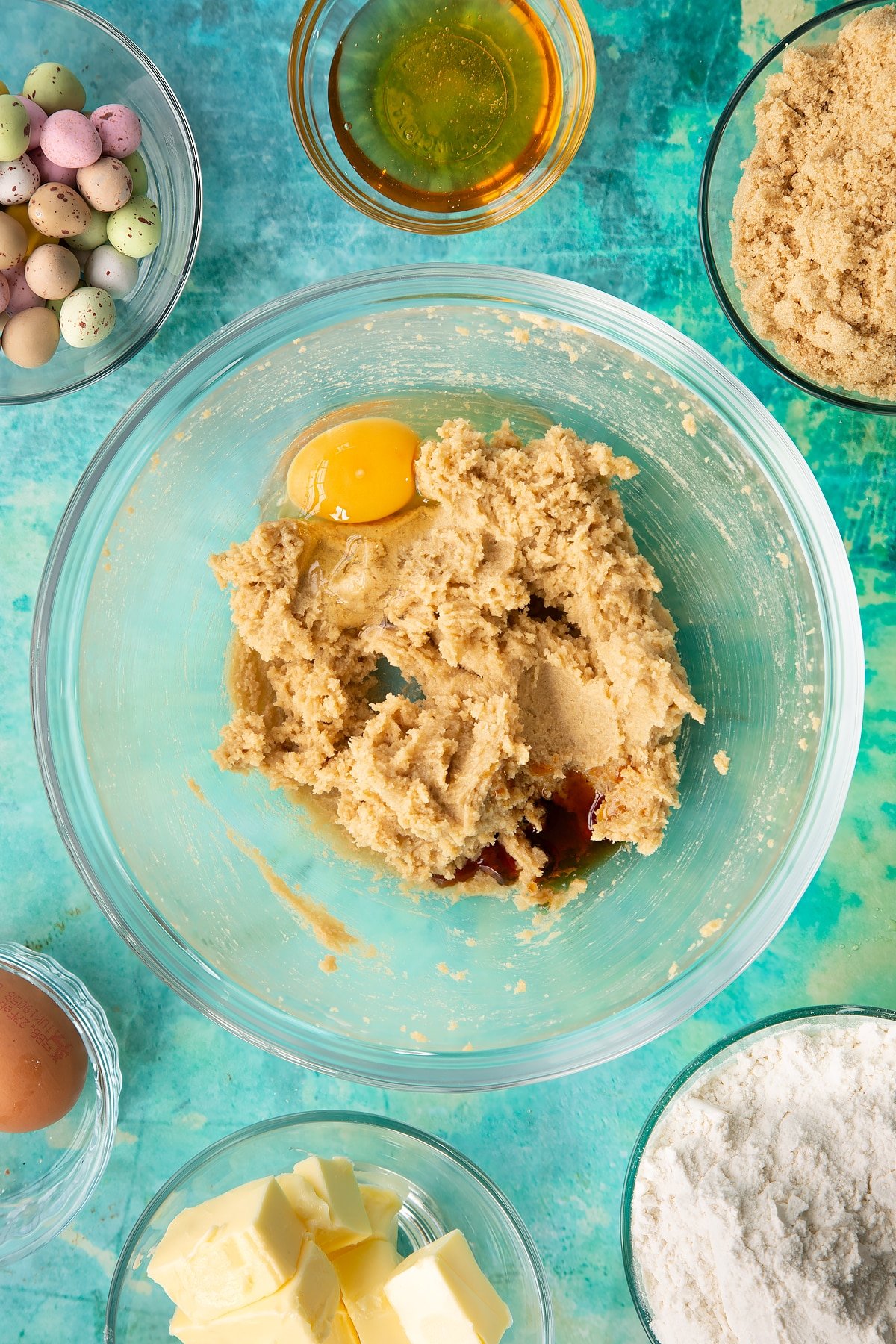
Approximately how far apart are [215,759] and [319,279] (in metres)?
1.09

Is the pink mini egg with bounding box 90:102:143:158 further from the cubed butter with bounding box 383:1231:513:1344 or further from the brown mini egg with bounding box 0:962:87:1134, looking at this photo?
the cubed butter with bounding box 383:1231:513:1344

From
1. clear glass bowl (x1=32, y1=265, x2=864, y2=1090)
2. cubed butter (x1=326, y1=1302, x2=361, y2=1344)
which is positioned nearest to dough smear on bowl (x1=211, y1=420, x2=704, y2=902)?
clear glass bowl (x1=32, y1=265, x2=864, y2=1090)

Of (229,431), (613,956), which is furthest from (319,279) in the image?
(613,956)

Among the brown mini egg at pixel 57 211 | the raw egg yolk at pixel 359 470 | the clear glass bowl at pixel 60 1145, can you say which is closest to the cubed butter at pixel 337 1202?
the clear glass bowl at pixel 60 1145

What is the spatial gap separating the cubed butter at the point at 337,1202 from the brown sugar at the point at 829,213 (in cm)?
191

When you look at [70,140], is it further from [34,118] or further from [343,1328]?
[343,1328]

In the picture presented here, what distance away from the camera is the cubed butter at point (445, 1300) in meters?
1.79

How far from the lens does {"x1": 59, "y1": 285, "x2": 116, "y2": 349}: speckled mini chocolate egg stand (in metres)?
1.99

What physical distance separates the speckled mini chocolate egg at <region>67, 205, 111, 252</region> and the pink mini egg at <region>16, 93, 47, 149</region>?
6.5 inches

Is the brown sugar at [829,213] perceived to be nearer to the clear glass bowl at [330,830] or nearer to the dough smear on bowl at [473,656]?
the clear glass bowl at [330,830]

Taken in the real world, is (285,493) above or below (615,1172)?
above

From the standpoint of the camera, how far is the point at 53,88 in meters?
1.97

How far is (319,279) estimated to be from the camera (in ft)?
6.84

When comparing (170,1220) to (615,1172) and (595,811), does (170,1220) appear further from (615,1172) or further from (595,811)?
(595,811)
